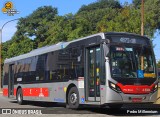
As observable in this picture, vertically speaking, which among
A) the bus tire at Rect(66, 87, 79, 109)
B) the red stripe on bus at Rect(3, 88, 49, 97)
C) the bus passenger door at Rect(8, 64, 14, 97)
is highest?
the bus passenger door at Rect(8, 64, 14, 97)

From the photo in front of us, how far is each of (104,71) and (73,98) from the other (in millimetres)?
2665

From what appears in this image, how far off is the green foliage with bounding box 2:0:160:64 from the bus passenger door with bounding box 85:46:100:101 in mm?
20846

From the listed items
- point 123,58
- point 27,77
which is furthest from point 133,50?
point 27,77

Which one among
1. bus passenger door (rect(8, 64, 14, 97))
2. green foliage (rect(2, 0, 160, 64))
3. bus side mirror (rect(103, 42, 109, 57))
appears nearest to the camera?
bus side mirror (rect(103, 42, 109, 57))

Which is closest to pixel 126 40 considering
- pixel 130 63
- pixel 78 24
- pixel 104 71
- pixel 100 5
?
pixel 130 63

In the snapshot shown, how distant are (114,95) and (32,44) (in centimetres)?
5645

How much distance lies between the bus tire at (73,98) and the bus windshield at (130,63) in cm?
249

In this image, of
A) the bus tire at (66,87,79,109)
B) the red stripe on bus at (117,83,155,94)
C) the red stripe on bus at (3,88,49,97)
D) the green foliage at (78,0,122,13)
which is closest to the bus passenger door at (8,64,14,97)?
the red stripe on bus at (3,88,49,97)

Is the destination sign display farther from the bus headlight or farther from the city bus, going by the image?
the bus headlight

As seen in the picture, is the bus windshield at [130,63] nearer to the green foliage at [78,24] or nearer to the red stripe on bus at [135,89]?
the red stripe on bus at [135,89]

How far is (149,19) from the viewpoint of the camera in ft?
128

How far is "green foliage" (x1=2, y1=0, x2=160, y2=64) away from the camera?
125 ft

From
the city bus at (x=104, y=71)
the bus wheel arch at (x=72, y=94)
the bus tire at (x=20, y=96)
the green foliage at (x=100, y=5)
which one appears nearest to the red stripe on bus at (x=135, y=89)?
the city bus at (x=104, y=71)

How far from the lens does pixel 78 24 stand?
184ft
